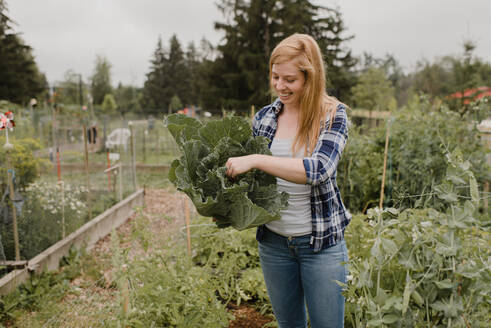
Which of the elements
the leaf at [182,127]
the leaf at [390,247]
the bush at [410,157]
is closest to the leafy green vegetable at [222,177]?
the leaf at [182,127]

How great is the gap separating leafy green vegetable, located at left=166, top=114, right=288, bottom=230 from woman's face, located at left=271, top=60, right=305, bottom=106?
0.19 metres

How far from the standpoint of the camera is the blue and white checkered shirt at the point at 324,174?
1156 mm

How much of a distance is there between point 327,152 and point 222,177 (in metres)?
0.35

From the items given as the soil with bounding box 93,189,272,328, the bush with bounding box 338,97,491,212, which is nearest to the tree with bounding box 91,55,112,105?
the soil with bounding box 93,189,272,328

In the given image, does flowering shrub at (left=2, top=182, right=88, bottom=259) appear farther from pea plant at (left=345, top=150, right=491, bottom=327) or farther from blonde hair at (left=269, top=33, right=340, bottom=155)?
pea plant at (left=345, top=150, right=491, bottom=327)

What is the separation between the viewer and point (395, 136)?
420 centimetres

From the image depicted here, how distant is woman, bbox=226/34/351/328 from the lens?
1.24 metres

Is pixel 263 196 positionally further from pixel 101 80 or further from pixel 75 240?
pixel 101 80

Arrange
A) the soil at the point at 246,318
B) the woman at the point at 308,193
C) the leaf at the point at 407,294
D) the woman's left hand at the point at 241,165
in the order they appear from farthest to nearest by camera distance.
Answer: the soil at the point at 246,318, the woman at the point at 308,193, the woman's left hand at the point at 241,165, the leaf at the point at 407,294

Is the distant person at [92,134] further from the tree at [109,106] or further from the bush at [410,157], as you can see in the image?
the tree at [109,106]

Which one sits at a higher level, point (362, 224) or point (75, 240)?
point (362, 224)

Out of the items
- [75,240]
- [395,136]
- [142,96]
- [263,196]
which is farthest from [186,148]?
[142,96]

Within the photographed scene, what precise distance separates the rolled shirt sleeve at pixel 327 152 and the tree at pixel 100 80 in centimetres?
3743

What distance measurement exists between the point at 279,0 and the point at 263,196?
16.6 m
